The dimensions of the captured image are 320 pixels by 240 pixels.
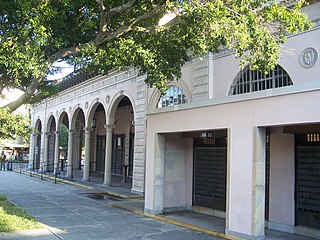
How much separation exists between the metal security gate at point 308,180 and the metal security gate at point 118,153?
60.9 feet

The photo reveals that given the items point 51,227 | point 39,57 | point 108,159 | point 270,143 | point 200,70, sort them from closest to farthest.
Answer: point 39,57 → point 51,227 → point 270,143 → point 200,70 → point 108,159

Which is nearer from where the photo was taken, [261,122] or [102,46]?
[261,122]

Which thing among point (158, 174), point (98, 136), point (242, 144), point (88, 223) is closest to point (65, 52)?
point (158, 174)

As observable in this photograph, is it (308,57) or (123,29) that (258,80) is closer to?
(308,57)

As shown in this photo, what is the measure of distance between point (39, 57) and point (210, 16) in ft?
12.8

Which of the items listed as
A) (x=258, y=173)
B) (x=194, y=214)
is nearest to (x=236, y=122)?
(x=258, y=173)

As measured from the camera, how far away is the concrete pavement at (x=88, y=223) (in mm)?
8789

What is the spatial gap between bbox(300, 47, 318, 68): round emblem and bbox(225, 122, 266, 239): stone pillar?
268cm

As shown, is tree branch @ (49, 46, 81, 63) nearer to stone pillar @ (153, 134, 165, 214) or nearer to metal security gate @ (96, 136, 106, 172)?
stone pillar @ (153, 134, 165, 214)

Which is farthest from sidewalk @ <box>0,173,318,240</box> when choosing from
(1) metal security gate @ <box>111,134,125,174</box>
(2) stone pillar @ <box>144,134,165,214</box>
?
(1) metal security gate @ <box>111,134,125,174</box>

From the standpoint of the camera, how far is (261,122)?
Result: 26.9 feet

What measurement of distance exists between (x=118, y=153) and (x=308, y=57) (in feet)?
64.2

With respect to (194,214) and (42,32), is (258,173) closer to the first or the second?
(194,214)

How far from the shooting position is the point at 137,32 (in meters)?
10.6
